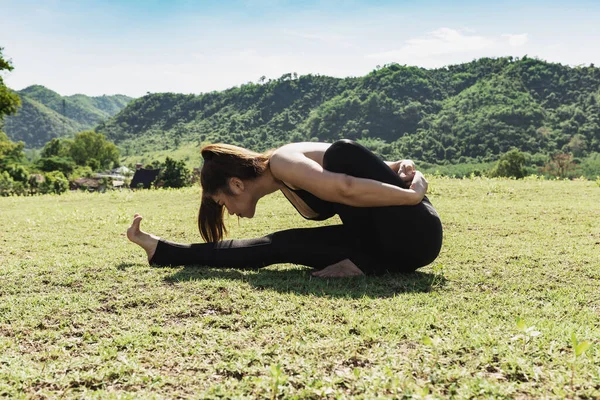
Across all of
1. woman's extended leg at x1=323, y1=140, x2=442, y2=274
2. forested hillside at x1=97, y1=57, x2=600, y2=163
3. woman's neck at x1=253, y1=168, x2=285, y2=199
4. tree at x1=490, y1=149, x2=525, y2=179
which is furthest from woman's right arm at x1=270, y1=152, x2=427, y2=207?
forested hillside at x1=97, y1=57, x2=600, y2=163

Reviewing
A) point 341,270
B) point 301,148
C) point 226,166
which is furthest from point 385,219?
point 226,166

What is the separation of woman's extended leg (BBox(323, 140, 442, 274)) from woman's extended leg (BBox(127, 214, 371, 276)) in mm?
183

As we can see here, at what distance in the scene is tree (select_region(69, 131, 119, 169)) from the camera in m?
89.8

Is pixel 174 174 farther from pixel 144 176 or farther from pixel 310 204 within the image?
pixel 310 204

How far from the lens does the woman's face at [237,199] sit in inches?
140

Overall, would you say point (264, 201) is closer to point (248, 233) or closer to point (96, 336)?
point (248, 233)

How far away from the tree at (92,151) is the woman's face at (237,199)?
299 feet

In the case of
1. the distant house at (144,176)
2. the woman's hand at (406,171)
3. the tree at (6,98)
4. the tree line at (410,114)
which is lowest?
the distant house at (144,176)

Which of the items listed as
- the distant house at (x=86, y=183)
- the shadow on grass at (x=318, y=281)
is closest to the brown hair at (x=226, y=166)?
the shadow on grass at (x=318, y=281)

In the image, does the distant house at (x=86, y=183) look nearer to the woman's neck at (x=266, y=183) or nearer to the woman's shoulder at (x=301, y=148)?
the woman's neck at (x=266, y=183)

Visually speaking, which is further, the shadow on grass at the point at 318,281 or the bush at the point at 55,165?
the bush at the point at 55,165

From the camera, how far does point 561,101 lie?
9925 centimetres

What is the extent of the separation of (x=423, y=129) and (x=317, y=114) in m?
31.7

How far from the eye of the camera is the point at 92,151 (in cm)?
9244
